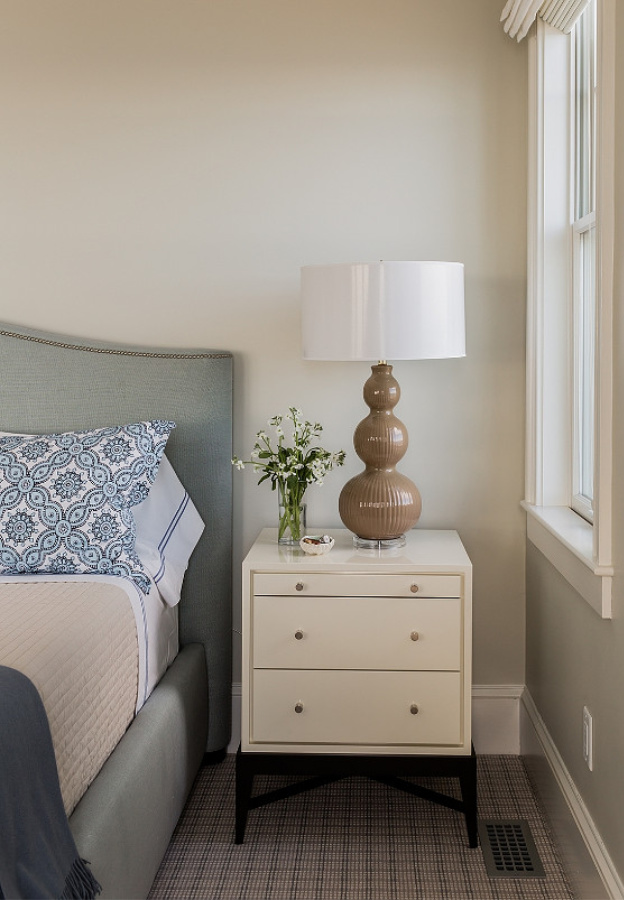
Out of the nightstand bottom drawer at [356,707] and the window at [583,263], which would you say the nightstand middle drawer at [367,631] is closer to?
the nightstand bottom drawer at [356,707]

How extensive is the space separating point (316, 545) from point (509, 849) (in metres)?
0.92

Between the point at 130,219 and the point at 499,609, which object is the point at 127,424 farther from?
the point at 499,609

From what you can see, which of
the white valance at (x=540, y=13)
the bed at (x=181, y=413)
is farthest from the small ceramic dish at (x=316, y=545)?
the white valance at (x=540, y=13)

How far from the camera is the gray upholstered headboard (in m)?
2.82

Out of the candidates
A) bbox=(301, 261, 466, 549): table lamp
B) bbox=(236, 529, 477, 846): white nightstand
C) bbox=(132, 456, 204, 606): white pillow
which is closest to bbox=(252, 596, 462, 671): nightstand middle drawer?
bbox=(236, 529, 477, 846): white nightstand

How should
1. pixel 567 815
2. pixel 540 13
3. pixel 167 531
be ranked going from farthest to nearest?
pixel 167 531, pixel 540 13, pixel 567 815

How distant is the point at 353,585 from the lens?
7.91 feet

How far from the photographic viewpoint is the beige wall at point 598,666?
1.81 m

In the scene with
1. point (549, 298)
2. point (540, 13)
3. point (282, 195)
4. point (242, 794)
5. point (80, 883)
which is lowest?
point (242, 794)

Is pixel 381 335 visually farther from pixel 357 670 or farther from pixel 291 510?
pixel 357 670

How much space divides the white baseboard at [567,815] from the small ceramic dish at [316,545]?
0.82m

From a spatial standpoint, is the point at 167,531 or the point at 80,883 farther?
the point at 167,531

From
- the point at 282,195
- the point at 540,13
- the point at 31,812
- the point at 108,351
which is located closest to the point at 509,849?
the point at 31,812

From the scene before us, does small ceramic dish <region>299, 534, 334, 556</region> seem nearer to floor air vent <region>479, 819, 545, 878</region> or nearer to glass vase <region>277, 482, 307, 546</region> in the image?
glass vase <region>277, 482, 307, 546</region>
